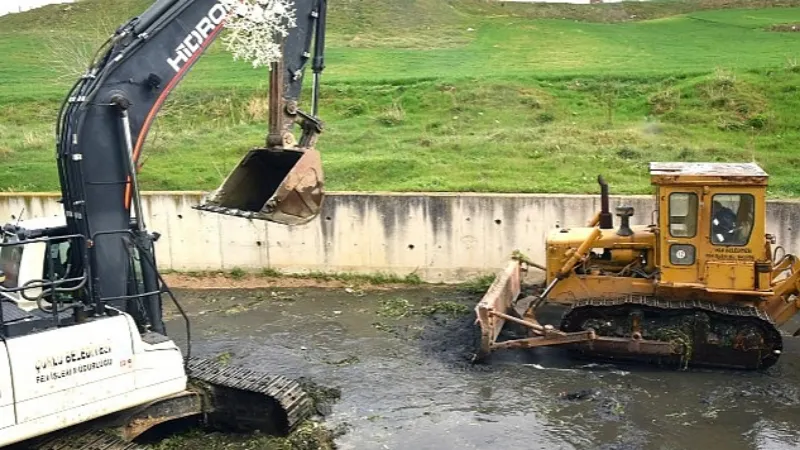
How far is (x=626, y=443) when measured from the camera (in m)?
8.67

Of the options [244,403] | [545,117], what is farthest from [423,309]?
[545,117]

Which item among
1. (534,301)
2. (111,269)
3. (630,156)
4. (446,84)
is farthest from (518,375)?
(446,84)

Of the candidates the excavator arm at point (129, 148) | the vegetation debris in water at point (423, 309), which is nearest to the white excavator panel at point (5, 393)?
the excavator arm at point (129, 148)

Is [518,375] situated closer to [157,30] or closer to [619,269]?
[619,269]

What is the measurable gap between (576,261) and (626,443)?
3.01 m

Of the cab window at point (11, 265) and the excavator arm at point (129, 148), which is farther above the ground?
the excavator arm at point (129, 148)

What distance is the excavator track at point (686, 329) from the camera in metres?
10.3

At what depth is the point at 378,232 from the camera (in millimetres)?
15258

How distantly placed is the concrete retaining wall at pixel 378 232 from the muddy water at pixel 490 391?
2.00 metres

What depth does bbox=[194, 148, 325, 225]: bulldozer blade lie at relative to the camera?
7938 mm

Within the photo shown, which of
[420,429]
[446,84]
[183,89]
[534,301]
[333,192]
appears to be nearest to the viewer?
[420,429]

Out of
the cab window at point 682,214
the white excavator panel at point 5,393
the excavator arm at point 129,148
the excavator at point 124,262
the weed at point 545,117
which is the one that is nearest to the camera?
the white excavator panel at point 5,393

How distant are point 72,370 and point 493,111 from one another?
16.8 metres

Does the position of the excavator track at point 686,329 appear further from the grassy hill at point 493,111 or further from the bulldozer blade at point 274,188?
the grassy hill at point 493,111
